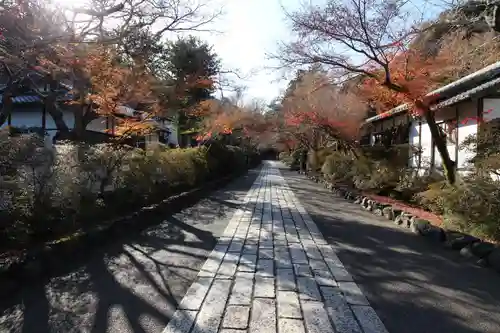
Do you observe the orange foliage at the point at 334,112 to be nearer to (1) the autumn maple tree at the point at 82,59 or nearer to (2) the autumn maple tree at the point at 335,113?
(2) the autumn maple tree at the point at 335,113

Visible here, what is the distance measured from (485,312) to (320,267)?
6.52 ft

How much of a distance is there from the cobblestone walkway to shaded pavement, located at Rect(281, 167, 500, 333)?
0.71 ft

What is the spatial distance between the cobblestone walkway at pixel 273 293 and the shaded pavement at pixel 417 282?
22 centimetres

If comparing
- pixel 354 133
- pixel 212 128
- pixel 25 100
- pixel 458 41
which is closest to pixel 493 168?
pixel 458 41

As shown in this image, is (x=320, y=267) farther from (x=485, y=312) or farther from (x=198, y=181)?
(x=198, y=181)

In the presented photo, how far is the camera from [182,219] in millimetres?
8844

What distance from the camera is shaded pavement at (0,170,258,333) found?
11.0 feet

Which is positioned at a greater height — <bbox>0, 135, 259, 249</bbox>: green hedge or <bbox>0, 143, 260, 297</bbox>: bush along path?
<bbox>0, 135, 259, 249</bbox>: green hedge

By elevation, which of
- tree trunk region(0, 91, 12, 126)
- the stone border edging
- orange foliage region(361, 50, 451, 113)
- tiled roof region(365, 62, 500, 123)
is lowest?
the stone border edging

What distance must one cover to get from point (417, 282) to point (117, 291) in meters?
3.54

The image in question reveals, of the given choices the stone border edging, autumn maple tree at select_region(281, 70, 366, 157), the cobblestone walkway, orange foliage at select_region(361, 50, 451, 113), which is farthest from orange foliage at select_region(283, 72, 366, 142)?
the stone border edging

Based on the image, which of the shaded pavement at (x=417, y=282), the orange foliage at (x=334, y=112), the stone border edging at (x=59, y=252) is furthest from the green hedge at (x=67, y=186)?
the orange foliage at (x=334, y=112)

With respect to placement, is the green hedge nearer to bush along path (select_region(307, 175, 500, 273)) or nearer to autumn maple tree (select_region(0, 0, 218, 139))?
autumn maple tree (select_region(0, 0, 218, 139))

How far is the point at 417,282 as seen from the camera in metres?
4.59
